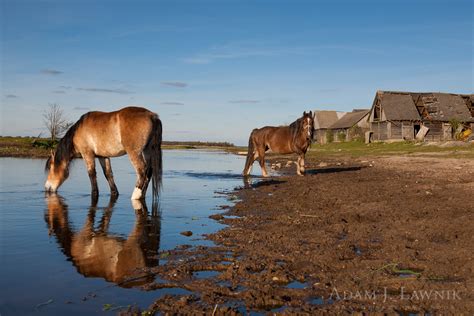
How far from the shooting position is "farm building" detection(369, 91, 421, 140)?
44.6 meters

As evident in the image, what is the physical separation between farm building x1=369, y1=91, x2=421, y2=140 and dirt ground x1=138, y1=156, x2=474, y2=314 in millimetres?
37573

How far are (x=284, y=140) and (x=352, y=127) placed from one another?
4228 cm

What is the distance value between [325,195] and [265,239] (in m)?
5.26

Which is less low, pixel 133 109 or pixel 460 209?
pixel 133 109

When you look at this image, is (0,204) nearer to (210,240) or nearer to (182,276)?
(210,240)

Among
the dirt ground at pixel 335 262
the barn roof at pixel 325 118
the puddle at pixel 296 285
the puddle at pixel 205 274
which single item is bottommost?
the puddle at pixel 296 285

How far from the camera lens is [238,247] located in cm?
595

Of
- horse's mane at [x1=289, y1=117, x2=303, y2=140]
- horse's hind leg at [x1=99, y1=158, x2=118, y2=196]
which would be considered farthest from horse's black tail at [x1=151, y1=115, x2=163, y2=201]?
horse's mane at [x1=289, y1=117, x2=303, y2=140]

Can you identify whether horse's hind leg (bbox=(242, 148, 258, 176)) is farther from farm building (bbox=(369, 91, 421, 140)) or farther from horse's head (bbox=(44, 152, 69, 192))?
farm building (bbox=(369, 91, 421, 140))

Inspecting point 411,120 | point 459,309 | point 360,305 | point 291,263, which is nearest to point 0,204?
point 291,263

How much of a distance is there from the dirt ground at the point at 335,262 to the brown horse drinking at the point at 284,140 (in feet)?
25.6

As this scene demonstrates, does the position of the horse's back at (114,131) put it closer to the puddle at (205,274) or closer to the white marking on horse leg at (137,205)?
the white marking on horse leg at (137,205)

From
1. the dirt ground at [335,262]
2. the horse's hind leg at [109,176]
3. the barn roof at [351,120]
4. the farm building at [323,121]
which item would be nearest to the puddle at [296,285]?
the dirt ground at [335,262]

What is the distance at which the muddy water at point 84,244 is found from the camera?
4.02 meters
